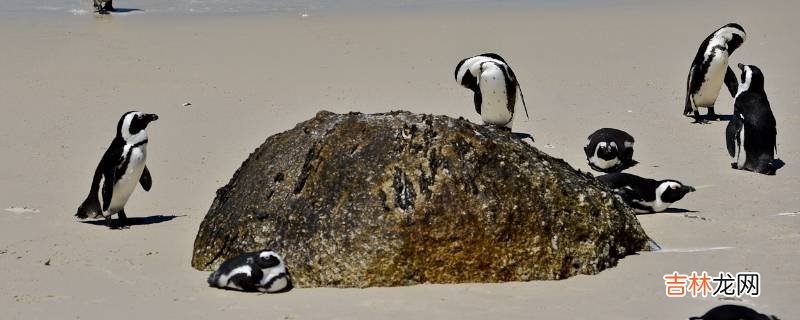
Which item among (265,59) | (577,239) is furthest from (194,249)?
(265,59)

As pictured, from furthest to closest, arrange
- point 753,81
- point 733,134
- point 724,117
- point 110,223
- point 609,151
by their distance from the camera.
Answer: point 724,117 → point 753,81 → point 733,134 → point 609,151 → point 110,223

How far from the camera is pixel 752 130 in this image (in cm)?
1066

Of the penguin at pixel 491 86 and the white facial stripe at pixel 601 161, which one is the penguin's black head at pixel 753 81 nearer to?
the white facial stripe at pixel 601 161

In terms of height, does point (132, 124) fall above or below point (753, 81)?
below

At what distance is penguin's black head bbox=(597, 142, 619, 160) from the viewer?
10.6 meters

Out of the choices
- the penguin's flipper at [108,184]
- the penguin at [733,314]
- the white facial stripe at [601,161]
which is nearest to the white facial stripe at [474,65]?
the white facial stripe at [601,161]

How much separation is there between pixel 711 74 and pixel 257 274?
7717 mm

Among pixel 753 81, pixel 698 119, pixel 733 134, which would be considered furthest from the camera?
pixel 698 119

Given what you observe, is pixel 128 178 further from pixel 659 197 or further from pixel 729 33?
pixel 729 33

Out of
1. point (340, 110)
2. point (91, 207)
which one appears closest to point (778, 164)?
point (340, 110)

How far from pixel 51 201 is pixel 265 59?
6.83m

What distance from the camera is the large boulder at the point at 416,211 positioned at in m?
6.92

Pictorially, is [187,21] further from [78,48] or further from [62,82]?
[62,82]

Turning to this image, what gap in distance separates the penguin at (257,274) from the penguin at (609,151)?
4382mm
